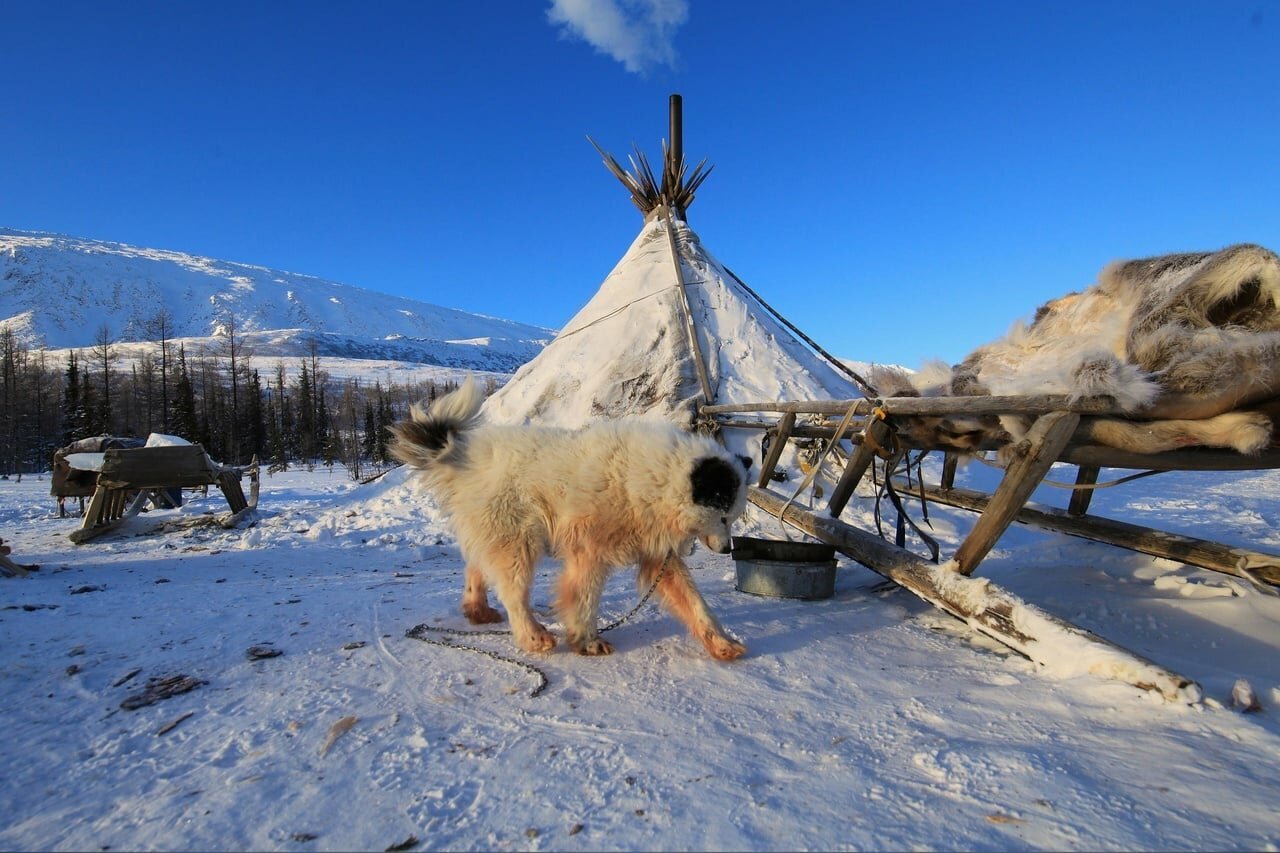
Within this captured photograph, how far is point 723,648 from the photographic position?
3.09m

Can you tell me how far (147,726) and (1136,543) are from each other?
629cm

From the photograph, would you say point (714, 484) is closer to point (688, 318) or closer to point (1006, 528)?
point (1006, 528)

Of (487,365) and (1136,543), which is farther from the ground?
(487,365)

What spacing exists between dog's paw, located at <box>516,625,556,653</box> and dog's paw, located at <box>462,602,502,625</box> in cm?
64

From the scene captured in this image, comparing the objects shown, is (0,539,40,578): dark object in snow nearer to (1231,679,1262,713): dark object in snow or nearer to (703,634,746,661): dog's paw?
(703,634,746,661): dog's paw

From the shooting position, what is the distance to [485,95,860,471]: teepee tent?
9.38 metres

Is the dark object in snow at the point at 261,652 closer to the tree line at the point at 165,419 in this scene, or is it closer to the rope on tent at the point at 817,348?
the rope on tent at the point at 817,348

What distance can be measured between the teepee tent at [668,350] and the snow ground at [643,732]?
521cm

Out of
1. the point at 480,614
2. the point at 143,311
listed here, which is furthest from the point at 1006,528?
the point at 143,311

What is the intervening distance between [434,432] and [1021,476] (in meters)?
3.31

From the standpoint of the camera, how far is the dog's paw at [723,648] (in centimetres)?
309

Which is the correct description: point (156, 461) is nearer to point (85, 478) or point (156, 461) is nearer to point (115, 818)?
point (85, 478)

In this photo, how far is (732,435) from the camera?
30.2 ft

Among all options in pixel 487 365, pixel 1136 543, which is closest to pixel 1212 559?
pixel 1136 543
